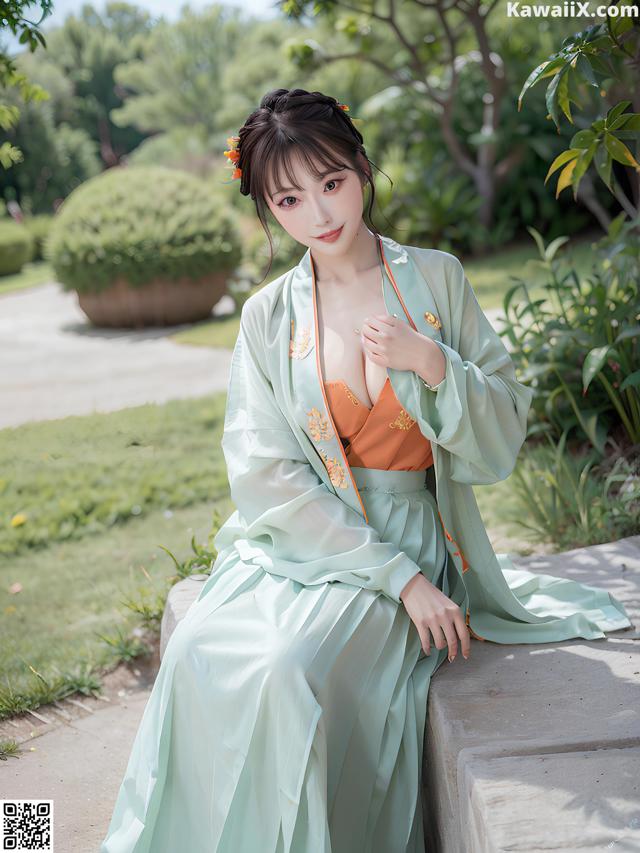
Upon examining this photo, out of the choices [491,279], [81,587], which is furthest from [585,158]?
[491,279]

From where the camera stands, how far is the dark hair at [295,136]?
1.94m

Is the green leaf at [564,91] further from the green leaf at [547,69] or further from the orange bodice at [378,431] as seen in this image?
Result: the orange bodice at [378,431]

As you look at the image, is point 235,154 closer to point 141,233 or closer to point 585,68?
point 585,68

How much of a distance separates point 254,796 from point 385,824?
0.89 feet

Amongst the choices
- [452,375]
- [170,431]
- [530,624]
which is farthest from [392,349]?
[170,431]

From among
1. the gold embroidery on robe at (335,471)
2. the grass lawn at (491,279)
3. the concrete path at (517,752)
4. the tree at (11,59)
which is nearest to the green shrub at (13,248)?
the grass lawn at (491,279)

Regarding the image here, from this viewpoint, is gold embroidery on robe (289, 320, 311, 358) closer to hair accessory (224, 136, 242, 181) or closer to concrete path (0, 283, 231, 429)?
hair accessory (224, 136, 242, 181)

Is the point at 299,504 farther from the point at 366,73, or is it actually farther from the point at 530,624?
the point at 366,73

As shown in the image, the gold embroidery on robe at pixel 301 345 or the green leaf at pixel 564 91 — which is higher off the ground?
the green leaf at pixel 564 91

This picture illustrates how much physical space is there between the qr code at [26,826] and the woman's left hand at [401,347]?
1.35m

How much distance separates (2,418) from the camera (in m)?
5.73

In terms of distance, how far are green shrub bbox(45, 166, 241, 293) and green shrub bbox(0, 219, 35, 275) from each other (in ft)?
17.1

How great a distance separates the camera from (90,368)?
697 cm

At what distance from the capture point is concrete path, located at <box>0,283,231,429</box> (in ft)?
19.5
